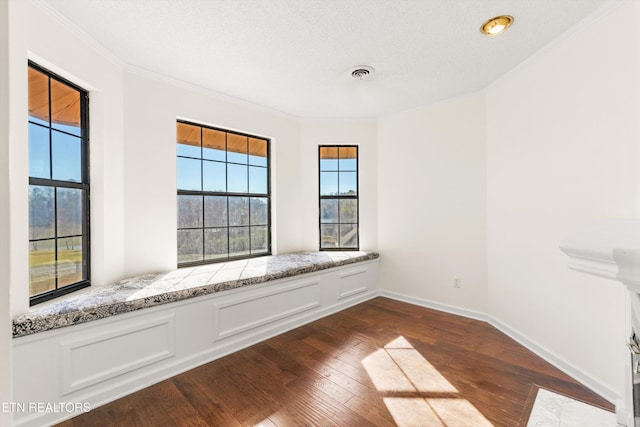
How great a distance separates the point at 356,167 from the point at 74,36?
315cm

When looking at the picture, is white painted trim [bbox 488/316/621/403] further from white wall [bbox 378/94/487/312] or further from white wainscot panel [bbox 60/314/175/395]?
white wainscot panel [bbox 60/314/175/395]

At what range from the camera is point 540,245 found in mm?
2338

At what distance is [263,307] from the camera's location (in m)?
2.64

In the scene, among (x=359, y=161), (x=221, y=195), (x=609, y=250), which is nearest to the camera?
(x=609, y=250)

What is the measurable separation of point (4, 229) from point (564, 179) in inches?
115

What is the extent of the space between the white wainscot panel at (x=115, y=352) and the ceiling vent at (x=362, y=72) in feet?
8.67

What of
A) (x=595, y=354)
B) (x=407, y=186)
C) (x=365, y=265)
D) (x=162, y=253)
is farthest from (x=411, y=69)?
(x=162, y=253)

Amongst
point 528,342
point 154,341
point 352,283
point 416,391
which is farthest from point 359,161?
point 154,341

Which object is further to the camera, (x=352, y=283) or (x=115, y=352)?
(x=352, y=283)

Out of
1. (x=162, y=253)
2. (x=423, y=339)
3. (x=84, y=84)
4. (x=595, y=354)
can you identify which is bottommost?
(x=423, y=339)

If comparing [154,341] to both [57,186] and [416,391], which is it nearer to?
[57,186]

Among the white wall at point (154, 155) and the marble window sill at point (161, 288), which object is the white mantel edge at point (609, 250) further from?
the white wall at point (154, 155)

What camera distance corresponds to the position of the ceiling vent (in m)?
2.51

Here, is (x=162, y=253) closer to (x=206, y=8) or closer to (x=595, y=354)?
(x=206, y=8)
